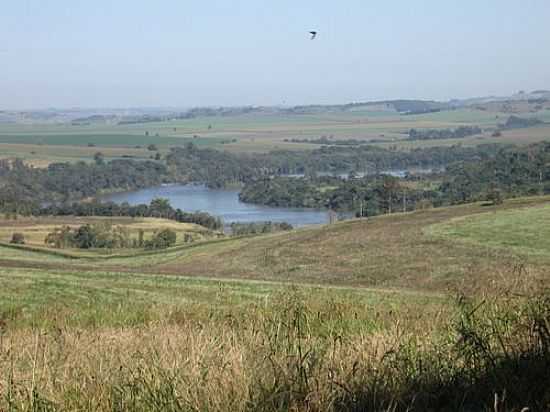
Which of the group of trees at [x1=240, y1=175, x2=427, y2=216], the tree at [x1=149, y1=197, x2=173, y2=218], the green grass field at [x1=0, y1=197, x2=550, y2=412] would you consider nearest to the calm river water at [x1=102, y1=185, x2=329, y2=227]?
the group of trees at [x1=240, y1=175, x2=427, y2=216]

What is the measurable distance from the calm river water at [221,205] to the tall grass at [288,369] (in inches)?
3214

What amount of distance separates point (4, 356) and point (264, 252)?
34.0 metres

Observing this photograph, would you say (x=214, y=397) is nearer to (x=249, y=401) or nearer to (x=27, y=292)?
(x=249, y=401)

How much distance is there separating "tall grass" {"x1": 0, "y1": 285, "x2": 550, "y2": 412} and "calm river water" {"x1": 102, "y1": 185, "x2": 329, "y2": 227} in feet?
268

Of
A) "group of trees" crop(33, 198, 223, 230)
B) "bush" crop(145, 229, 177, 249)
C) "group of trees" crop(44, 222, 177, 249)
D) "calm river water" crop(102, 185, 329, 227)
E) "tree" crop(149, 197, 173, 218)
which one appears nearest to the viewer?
"bush" crop(145, 229, 177, 249)

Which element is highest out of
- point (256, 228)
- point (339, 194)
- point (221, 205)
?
point (256, 228)

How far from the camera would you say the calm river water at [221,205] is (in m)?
100

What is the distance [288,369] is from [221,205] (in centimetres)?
12165

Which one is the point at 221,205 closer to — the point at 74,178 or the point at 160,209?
the point at 160,209

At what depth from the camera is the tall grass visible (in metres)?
3.78

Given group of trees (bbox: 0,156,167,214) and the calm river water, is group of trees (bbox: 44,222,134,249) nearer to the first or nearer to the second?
the calm river water

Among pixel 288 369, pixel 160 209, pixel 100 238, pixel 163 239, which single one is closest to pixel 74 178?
pixel 160 209

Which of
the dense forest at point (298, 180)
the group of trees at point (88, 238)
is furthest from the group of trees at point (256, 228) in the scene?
the group of trees at point (88, 238)

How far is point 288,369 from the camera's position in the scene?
4168 millimetres
